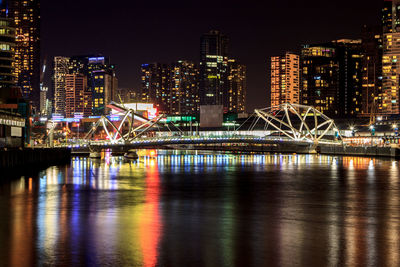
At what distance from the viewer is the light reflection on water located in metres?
21.6

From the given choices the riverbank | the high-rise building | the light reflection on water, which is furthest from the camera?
the high-rise building

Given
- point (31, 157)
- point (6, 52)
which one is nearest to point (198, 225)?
point (31, 157)

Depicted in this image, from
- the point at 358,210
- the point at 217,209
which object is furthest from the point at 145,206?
the point at 358,210

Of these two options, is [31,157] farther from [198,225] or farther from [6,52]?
[6,52]

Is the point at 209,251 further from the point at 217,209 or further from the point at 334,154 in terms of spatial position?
the point at 334,154

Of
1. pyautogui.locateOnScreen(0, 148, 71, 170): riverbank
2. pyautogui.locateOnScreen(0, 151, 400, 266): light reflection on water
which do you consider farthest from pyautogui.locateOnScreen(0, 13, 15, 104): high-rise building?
pyautogui.locateOnScreen(0, 151, 400, 266): light reflection on water

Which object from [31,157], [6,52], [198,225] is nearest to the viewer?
[198,225]

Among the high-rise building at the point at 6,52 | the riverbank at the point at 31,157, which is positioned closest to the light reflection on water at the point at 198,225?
the riverbank at the point at 31,157

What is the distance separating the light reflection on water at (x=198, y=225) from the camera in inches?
852

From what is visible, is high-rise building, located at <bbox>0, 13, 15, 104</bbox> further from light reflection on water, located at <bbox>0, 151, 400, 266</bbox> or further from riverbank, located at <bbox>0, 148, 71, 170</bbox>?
light reflection on water, located at <bbox>0, 151, 400, 266</bbox>

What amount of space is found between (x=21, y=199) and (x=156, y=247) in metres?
20.6

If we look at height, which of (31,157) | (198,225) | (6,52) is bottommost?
(198,225)

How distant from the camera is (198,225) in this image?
29.0m

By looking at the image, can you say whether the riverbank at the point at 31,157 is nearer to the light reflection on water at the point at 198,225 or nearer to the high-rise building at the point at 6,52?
the light reflection on water at the point at 198,225
